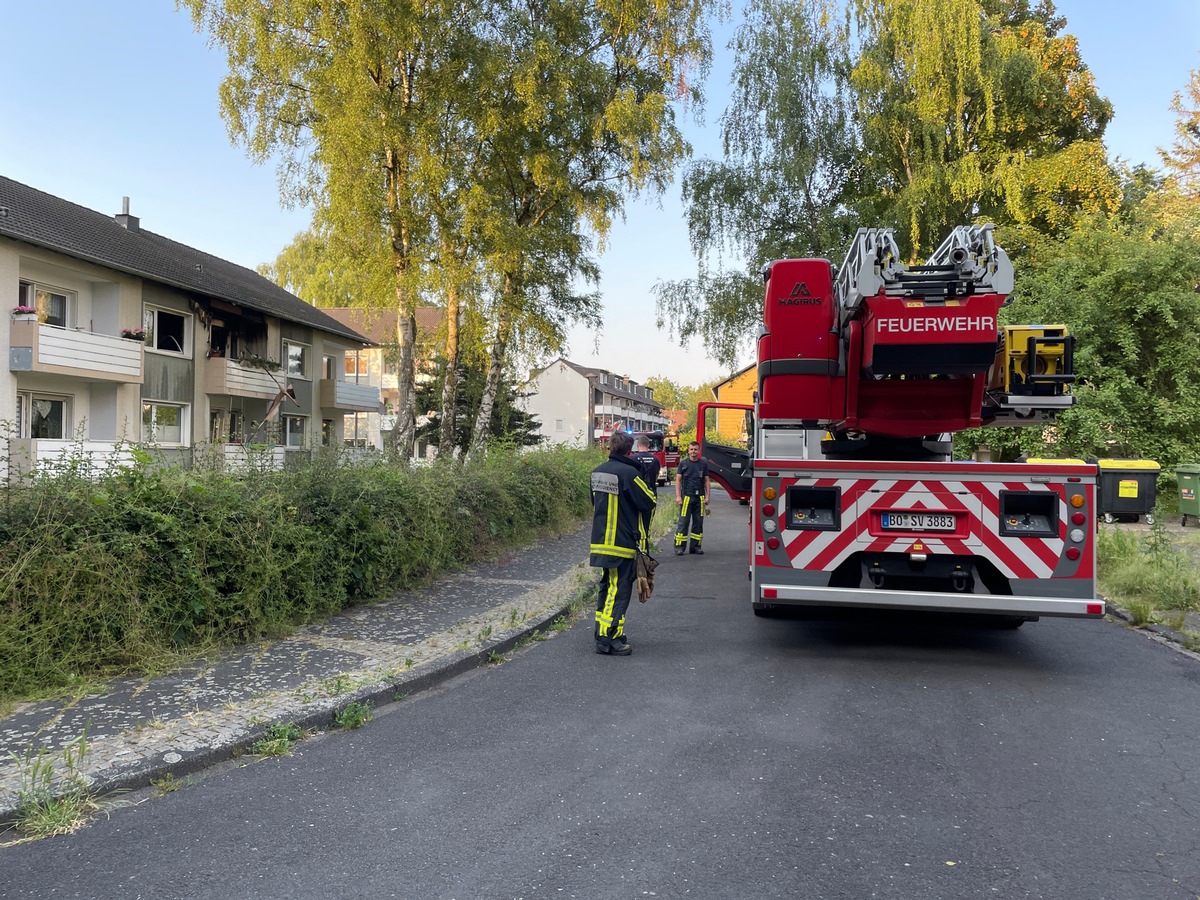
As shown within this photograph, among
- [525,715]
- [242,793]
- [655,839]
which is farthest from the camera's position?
[525,715]

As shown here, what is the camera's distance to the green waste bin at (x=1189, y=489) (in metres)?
15.9

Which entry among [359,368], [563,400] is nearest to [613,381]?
[563,400]

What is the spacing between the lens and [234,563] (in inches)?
242

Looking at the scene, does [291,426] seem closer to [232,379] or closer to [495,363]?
[232,379]

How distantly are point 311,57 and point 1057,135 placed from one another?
781 inches

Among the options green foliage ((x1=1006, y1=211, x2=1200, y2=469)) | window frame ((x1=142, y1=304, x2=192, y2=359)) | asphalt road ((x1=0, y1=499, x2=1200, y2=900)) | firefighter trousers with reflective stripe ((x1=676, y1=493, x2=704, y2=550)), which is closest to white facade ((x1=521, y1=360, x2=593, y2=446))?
A: window frame ((x1=142, y1=304, x2=192, y2=359))

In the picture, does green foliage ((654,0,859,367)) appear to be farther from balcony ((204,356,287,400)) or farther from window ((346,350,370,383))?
window ((346,350,370,383))

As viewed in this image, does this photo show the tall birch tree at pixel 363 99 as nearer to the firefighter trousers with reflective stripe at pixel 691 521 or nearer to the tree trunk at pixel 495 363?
the tree trunk at pixel 495 363

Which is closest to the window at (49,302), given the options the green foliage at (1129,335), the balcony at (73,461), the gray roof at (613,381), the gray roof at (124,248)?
the gray roof at (124,248)

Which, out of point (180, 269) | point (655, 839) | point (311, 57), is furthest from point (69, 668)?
point (180, 269)

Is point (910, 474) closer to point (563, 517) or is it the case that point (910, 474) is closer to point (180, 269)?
point (563, 517)

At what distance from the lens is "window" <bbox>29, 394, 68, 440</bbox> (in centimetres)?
1941

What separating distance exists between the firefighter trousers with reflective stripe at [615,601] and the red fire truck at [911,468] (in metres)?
1.02

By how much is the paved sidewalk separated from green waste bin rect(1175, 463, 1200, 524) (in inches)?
561
